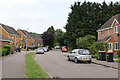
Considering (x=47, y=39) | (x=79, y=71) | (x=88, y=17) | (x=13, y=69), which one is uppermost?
(x=88, y=17)

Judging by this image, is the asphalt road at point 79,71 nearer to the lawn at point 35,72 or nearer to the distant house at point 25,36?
the lawn at point 35,72

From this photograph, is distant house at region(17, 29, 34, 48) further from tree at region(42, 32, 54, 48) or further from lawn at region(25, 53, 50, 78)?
lawn at region(25, 53, 50, 78)

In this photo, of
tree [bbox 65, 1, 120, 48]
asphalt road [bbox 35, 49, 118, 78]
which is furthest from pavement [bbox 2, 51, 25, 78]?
tree [bbox 65, 1, 120, 48]

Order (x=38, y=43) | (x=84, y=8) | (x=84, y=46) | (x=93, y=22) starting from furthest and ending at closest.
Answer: (x=38, y=43), (x=84, y=8), (x=93, y=22), (x=84, y=46)

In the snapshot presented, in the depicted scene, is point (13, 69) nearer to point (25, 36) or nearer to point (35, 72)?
point (35, 72)

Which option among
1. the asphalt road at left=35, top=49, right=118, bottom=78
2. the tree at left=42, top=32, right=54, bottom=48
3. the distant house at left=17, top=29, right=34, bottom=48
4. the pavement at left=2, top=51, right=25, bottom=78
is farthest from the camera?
the distant house at left=17, top=29, right=34, bottom=48

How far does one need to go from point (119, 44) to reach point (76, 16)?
2182 centimetres

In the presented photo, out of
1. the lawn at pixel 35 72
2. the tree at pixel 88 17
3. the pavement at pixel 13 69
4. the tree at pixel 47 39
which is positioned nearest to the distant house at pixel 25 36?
the tree at pixel 47 39

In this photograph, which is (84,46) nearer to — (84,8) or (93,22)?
(93,22)

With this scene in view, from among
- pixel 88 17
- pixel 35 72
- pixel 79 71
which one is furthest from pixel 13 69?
pixel 88 17

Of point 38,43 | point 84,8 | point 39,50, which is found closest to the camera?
point 39,50

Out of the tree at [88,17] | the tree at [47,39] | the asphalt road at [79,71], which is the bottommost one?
the asphalt road at [79,71]

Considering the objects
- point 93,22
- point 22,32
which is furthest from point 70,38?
point 22,32

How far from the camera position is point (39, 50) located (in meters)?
36.1
